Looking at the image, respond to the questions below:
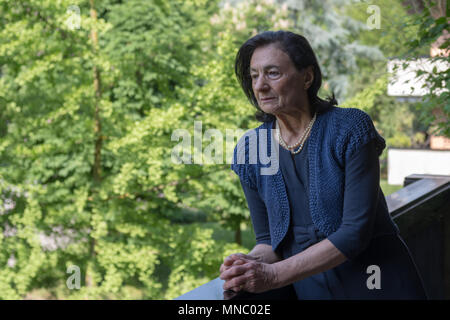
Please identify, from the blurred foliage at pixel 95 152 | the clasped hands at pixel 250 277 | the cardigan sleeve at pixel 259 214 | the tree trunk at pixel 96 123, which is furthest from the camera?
the tree trunk at pixel 96 123

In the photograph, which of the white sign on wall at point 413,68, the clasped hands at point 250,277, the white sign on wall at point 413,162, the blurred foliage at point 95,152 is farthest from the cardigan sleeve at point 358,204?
the white sign on wall at point 413,162

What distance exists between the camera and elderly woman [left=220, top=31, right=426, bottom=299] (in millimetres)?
1310

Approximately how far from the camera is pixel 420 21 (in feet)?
10.0

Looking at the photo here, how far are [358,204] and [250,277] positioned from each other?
0.30m

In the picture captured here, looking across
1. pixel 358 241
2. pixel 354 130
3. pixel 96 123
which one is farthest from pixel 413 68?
pixel 96 123

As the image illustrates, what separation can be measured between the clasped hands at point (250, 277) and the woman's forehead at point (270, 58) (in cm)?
51

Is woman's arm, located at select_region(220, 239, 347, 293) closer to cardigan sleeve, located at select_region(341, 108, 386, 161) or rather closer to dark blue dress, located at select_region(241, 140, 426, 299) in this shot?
dark blue dress, located at select_region(241, 140, 426, 299)

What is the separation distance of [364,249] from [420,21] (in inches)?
82.6

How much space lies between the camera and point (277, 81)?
1.44m

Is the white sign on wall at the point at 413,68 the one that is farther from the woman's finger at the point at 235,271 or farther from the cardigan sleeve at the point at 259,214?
the woman's finger at the point at 235,271

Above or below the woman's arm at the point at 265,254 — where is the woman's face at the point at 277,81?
above

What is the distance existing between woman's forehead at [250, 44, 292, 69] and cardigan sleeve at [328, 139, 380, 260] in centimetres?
32

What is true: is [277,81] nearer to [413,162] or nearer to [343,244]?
[343,244]

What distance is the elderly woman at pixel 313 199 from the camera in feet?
4.30
